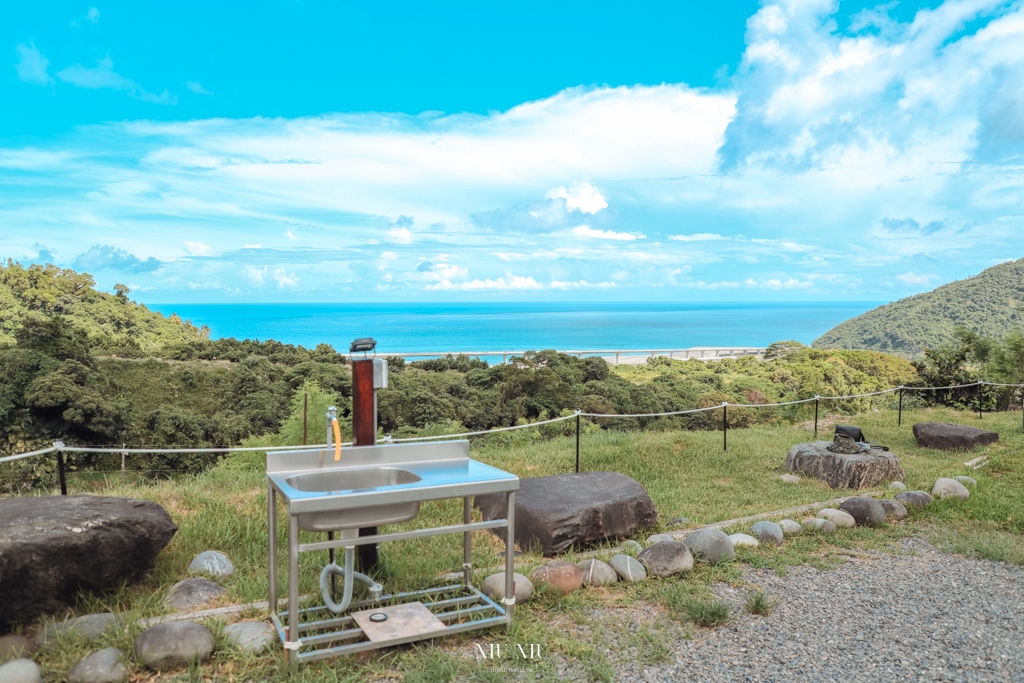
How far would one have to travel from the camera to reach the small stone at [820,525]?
554 centimetres

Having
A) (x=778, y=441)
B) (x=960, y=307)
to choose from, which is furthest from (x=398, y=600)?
(x=960, y=307)

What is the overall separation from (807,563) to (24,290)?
20.8 metres

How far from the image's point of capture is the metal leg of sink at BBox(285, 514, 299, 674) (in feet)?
9.73


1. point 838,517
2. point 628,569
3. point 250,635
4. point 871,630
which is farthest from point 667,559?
point 250,635

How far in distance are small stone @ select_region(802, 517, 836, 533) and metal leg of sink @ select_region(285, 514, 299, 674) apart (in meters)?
4.11

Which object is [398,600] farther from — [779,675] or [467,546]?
[779,675]

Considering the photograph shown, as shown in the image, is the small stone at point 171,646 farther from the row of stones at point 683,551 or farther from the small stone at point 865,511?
the small stone at point 865,511

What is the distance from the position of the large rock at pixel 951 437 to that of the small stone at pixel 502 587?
812 cm

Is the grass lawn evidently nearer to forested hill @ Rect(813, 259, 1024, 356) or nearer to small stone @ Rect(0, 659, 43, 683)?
small stone @ Rect(0, 659, 43, 683)

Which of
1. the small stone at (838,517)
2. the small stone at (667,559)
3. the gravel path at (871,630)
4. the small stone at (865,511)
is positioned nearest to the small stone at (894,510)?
the small stone at (865,511)

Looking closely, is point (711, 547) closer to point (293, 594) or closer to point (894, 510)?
point (894, 510)

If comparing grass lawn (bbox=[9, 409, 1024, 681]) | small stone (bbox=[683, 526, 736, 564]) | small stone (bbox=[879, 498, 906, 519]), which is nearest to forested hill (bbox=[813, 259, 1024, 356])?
grass lawn (bbox=[9, 409, 1024, 681])

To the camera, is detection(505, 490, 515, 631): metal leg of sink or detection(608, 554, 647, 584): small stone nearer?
detection(505, 490, 515, 631): metal leg of sink

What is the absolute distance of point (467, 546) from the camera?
4.04 m
